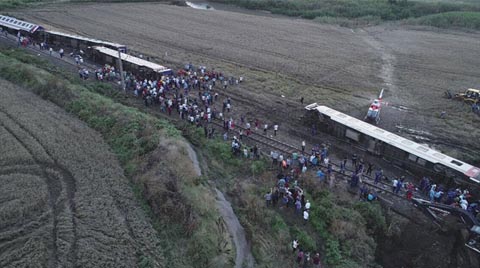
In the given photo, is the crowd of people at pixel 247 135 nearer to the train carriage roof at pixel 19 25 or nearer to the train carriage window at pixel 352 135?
the train carriage window at pixel 352 135

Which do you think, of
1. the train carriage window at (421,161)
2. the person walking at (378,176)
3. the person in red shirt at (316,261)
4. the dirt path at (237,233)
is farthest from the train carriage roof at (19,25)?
the train carriage window at (421,161)

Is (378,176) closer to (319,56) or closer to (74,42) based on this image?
(319,56)

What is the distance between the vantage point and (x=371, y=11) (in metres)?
78.0

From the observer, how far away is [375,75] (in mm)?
43781

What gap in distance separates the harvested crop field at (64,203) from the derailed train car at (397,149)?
15.4m

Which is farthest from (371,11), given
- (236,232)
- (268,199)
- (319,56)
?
(236,232)

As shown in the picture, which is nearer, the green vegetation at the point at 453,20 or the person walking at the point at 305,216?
Result: the person walking at the point at 305,216

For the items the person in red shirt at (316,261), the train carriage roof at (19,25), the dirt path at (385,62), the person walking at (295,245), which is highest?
the train carriage roof at (19,25)

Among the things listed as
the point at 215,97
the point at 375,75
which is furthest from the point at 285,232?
the point at 375,75

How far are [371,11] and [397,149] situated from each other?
2437 inches

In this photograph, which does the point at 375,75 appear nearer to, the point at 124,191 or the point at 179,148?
the point at 179,148

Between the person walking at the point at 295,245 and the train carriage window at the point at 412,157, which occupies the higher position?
the train carriage window at the point at 412,157

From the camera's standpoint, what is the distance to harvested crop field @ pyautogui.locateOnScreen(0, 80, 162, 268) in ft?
53.6

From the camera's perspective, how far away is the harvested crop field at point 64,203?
16344mm
